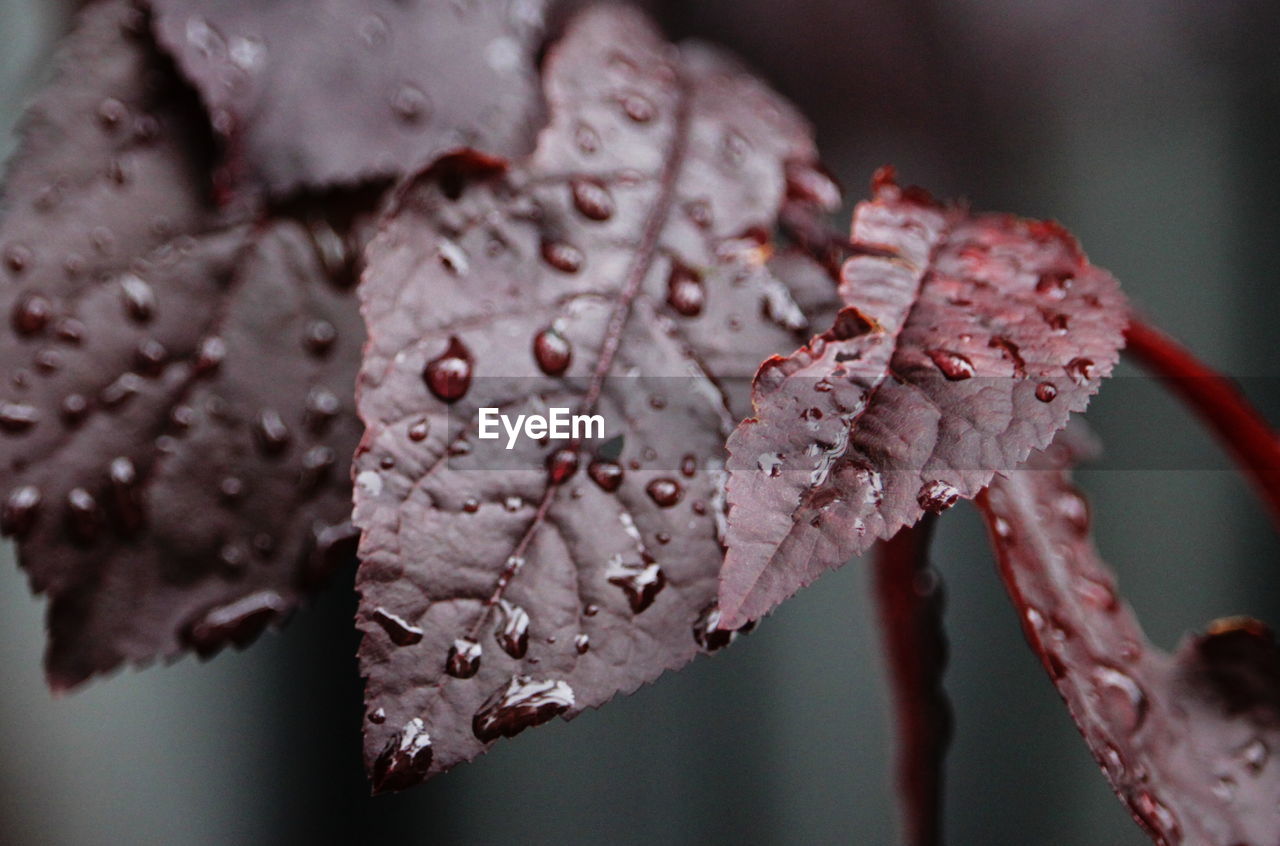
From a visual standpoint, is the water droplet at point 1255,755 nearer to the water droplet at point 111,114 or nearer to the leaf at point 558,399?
the leaf at point 558,399

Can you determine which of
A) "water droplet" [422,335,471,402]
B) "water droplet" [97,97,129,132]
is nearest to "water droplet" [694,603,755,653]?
"water droplet" [422,335,471,402]

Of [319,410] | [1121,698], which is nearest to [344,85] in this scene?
[319,410]

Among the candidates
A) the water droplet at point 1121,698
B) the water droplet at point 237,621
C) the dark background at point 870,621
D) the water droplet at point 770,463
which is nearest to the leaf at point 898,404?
the water droplet at point 770,463

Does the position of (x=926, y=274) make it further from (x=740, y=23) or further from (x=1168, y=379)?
(x=740, y=23)

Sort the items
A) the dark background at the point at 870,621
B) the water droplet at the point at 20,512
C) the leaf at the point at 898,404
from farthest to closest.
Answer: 1. the dark background at the point at 870,621
2. the water droplet at the point at 20,512
3. the leaf at the point at 898,404

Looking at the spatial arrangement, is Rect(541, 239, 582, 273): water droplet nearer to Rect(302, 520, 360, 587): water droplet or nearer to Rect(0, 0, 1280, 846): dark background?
Rect(302, 520, 360, 587): water droplet
